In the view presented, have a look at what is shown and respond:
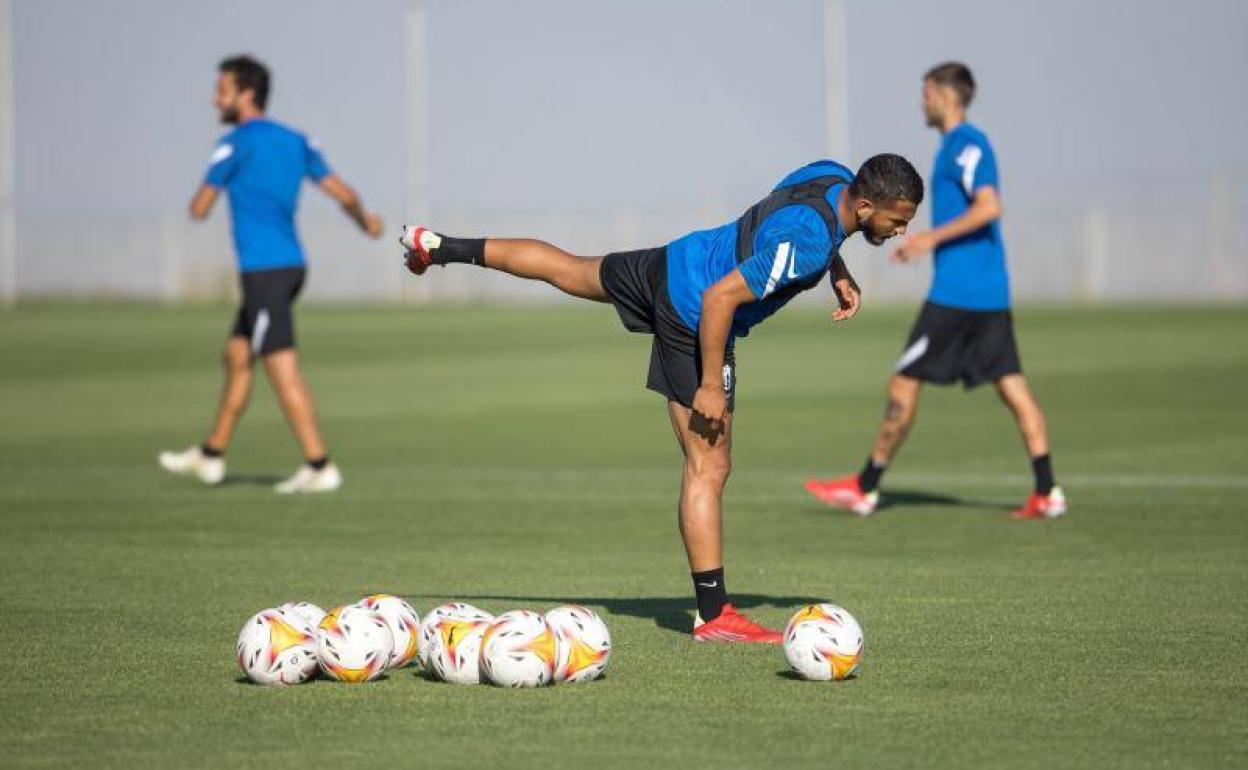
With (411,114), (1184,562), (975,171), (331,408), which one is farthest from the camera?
(411,114)

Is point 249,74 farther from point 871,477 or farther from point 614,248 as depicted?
point 614,248

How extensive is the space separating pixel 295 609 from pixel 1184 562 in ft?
16.7

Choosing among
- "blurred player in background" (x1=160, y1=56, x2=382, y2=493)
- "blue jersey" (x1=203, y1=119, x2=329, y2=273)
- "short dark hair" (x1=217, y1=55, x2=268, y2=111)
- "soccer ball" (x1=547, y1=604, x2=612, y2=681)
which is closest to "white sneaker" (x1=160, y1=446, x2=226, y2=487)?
"blurred player in background" (x1=160, y1=56, x2=382, y2=493)

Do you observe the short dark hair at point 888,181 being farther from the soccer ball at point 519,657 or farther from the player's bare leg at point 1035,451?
the player's bare leg at point 1035,451

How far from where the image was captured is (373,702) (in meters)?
7.06

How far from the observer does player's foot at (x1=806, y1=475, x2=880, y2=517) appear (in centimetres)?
1280

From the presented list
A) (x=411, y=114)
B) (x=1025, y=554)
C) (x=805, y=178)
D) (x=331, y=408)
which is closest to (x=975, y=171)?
(x=1025, y=554)

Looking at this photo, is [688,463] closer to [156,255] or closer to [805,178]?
[805,178]

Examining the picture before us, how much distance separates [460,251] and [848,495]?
4.51m

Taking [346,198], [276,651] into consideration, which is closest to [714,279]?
[276,651]

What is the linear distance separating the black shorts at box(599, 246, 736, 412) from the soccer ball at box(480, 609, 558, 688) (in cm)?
148

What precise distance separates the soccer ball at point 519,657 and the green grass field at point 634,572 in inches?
5.5

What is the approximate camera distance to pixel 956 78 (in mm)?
12820

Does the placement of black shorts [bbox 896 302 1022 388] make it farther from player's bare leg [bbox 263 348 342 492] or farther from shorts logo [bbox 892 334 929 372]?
player's bare leg [bbox 263 348 342 492]
